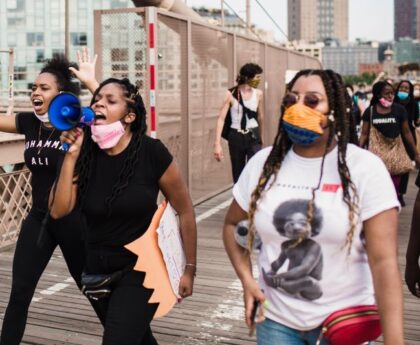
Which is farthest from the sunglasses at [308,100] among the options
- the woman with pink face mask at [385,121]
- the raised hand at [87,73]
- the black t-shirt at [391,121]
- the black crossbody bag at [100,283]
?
the black t-shirt at [391,121]

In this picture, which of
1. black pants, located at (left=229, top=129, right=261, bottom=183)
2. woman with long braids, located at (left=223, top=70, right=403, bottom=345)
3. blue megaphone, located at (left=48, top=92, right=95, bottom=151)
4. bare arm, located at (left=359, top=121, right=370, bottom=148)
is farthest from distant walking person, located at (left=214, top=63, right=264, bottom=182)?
woman with long braids, located at (left=223, top=70, right=403, bottom=345)

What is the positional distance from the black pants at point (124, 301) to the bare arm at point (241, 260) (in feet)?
2.00

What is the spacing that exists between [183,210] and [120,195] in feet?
1.09

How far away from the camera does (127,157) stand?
3266 millimetres

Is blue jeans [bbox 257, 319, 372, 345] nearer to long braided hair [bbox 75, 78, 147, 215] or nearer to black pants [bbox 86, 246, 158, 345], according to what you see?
black pants [bbox 86, 246, 158, 345]

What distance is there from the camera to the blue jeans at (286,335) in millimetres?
2475

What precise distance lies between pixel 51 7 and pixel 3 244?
9947cm

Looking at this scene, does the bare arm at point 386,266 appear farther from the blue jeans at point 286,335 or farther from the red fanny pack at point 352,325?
the blue jeans at point 286,335

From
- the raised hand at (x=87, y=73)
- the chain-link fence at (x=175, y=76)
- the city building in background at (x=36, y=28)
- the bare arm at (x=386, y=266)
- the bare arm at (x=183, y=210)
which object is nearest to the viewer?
the bare arm at (x=386, y=266)

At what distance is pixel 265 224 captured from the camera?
8.20ft

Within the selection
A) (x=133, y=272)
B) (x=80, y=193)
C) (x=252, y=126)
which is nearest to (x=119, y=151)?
(x=80, y=193)

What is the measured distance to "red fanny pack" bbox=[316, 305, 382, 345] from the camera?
237cm

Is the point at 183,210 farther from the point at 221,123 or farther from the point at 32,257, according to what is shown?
the point at 221,123

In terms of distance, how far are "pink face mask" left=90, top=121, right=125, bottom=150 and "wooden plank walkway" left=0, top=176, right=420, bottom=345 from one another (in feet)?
6.23
